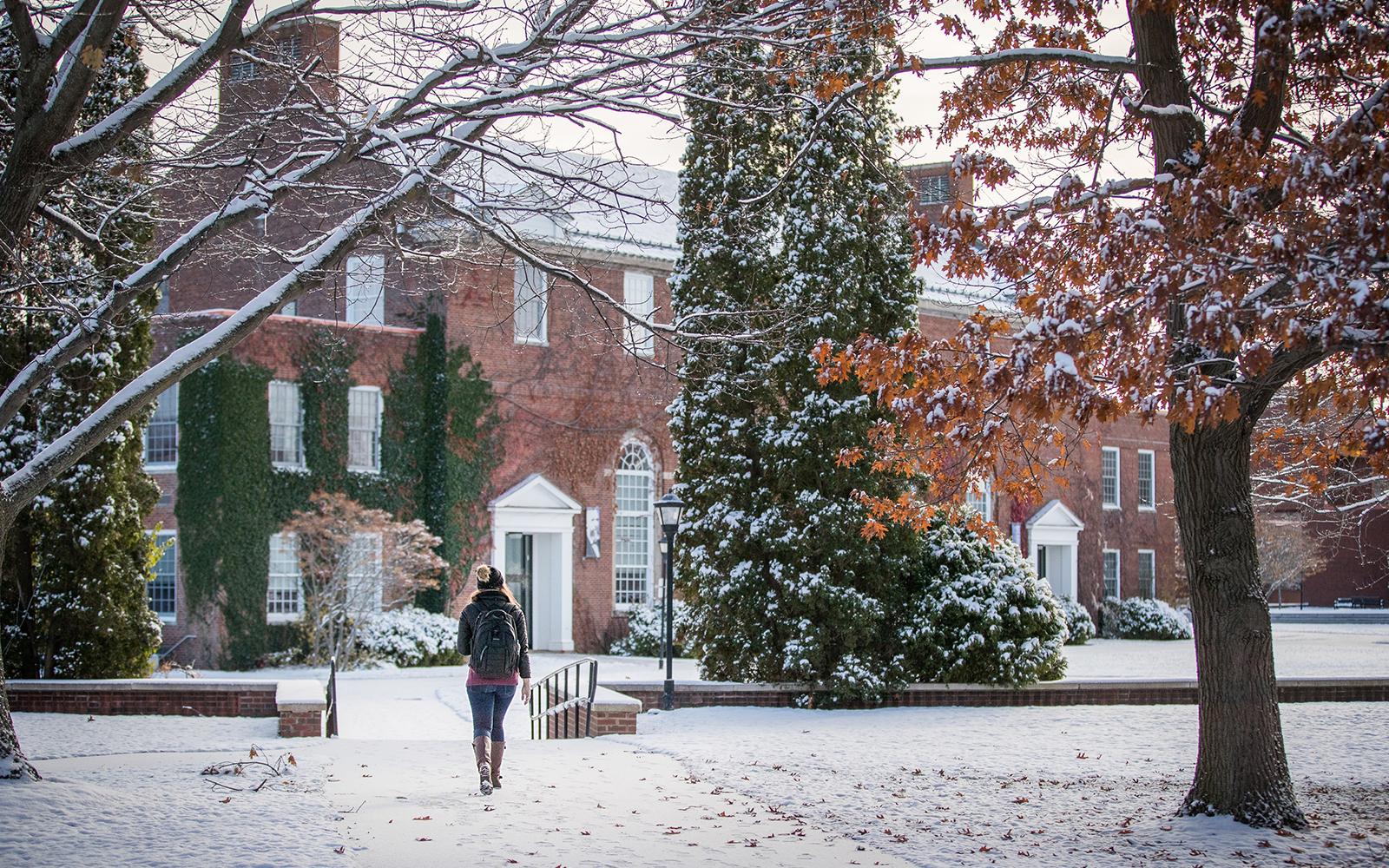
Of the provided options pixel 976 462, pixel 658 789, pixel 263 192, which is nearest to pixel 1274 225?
pixel 976 462

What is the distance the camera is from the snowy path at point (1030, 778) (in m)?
8.42

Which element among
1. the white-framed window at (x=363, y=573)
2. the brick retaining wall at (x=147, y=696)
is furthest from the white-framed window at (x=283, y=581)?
the brick retaining wall at (x=147, y=696)

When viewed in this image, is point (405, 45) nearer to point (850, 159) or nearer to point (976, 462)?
point (976, 462)

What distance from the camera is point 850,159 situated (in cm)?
1783

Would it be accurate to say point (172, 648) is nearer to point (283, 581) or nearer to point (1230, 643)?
point (283, 581)

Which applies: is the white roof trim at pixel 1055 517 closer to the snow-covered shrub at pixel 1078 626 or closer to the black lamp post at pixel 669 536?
the snow-covered shrub at pixel 1078 626

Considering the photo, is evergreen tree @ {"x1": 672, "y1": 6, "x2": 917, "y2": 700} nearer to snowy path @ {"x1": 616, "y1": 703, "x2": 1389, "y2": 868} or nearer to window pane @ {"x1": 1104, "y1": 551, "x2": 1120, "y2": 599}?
snowy path @ {"x1": 616, "y1": 703, "x2": 1389, "y2": 868}

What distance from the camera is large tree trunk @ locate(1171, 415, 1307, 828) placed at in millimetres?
9039

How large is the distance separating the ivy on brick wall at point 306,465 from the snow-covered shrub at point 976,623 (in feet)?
41.5

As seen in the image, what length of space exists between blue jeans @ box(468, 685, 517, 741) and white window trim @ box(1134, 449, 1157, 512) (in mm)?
35424

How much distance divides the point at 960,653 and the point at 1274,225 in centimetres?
1008

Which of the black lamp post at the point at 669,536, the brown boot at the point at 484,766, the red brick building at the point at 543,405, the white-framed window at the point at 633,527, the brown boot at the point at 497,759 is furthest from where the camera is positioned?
the white-framed window at the point at 633,527

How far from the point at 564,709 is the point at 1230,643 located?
294 inches

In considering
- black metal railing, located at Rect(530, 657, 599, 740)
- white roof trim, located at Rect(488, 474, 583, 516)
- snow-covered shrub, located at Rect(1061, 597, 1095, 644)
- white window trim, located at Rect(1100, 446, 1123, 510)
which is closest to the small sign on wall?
white roof trim, located at Rect(488, 474, 583, 516)
